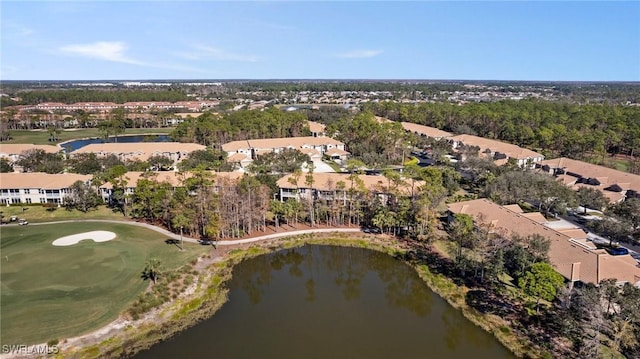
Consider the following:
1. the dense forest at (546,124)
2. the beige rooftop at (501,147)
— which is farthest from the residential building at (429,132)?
the dense forest at (546,124)

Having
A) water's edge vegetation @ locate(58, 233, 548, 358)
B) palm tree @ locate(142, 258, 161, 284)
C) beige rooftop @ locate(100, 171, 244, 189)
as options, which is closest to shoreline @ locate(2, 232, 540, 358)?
water's edge vegetation @ locate(58, 233, 548, 358)

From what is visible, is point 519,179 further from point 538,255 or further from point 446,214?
point 538,255

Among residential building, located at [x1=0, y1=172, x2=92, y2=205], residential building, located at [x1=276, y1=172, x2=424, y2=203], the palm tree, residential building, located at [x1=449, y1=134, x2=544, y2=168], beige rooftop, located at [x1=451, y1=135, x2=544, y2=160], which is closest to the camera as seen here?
the palm tree

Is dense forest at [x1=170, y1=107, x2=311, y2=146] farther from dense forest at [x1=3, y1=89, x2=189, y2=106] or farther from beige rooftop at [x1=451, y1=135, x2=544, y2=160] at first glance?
dense forest at [x1=3, y1=89, x2=189, y2=106]

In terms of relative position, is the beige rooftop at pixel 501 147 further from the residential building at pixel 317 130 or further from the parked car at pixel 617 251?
the parked car at pixel 617 251

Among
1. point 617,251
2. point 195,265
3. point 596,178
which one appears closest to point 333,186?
point 195,265

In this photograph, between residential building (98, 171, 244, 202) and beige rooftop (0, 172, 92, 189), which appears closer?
residential building (98, 171, 244, 202)

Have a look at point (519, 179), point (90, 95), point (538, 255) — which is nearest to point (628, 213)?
point (519, 179)

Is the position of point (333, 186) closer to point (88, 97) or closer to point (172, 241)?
point (172, 241)
